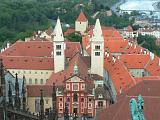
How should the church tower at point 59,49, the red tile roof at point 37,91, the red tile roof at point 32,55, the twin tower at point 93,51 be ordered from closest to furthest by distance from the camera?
the red tile roof at point 37,91 < the church tower at point 59,49 < the twin tower at point 93,51 < the red tile roof at point 32,55

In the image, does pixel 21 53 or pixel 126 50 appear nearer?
pixel 21 53

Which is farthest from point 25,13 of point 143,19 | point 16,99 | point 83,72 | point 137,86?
point 16,99

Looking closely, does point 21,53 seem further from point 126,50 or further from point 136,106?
point 136,106

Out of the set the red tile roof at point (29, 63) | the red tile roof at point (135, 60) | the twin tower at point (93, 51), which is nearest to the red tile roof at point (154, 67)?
the red tile roof at point (135, 60)

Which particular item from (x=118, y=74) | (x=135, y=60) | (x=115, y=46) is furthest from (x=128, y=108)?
(x=115, y=46)

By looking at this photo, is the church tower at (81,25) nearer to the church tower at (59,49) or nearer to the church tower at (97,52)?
the church tower at (97,52)

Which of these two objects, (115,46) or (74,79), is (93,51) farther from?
(115,46)
